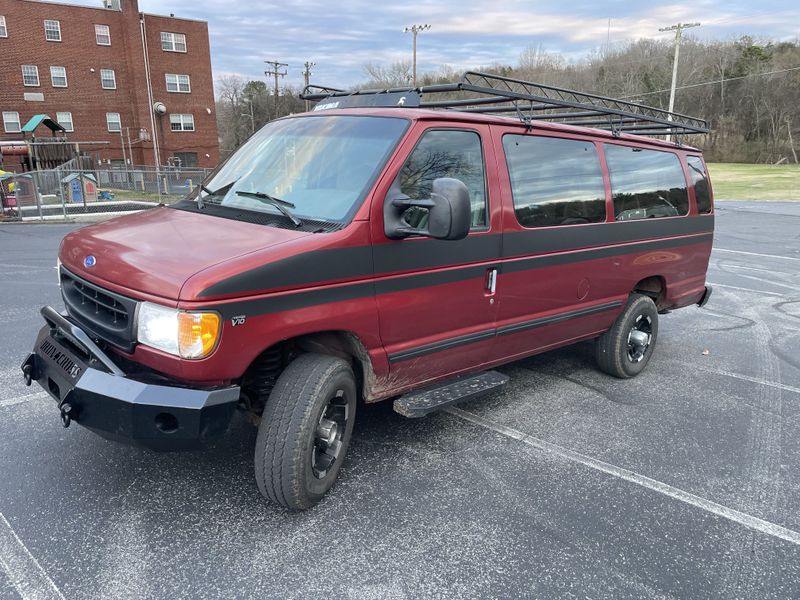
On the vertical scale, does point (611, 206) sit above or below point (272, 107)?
below

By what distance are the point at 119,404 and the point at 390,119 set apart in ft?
7.07

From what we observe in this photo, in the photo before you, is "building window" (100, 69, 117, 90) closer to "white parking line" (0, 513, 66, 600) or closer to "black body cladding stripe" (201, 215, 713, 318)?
"black body cladding stripe" (201, 215, 713, 318)

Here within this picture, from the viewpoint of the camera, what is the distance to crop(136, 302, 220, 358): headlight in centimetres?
257

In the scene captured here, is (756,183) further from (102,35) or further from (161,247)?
(102,35)

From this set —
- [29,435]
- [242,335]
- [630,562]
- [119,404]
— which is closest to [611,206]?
[630,562]

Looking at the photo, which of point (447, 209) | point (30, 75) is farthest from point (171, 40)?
point (447, 209)

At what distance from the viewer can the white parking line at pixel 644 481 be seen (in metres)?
3.15

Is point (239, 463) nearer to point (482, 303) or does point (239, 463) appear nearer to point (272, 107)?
point (482, 303)

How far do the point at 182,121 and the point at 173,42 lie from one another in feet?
17.1

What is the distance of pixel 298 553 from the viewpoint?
9.18 feet

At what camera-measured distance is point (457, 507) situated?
3213mm

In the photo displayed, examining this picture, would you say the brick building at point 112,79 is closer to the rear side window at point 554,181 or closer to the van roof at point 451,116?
the van roof at point 451,116

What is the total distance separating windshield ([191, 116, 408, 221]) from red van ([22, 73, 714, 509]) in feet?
0.05

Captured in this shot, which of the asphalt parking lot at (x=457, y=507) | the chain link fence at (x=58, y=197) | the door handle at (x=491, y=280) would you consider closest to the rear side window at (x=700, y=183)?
the asphalt parking lot at (x=457, y=507)
